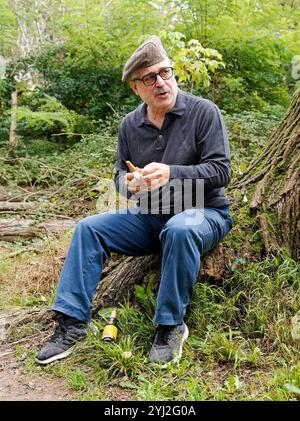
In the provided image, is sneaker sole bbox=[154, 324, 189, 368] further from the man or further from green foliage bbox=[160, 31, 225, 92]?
green foliage bbox=[160, 31, 225, 92]

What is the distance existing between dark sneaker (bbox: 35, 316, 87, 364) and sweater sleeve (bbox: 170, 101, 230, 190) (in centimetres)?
107

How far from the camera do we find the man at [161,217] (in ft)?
8.72

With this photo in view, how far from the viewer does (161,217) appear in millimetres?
3051

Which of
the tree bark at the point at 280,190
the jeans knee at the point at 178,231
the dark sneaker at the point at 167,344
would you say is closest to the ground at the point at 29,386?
the dark sneaker at the point at 167,344

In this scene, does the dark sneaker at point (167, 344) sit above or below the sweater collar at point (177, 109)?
below

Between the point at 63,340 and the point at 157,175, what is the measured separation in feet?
3.70

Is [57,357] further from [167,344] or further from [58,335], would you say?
[167,344]

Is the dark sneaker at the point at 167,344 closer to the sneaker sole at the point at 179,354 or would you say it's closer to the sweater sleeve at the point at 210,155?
the sneaker sole at the point at 179,354

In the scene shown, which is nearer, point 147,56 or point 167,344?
point 167,344

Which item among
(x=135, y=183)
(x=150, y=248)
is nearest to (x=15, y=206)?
(x=150, y=248)

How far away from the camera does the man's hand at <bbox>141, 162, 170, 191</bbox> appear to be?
2783 mm

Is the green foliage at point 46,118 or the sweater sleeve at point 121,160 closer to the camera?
the sweater sleeve at point 121,160

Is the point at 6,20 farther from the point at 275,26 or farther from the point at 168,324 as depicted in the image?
the point at 168,324
